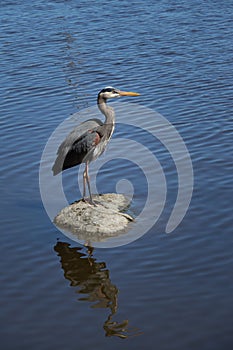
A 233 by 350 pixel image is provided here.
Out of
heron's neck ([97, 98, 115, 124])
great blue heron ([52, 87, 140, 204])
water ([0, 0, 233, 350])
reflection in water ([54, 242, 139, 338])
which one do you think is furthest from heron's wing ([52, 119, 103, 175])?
reflection in water ([54, 242, 139, 338])

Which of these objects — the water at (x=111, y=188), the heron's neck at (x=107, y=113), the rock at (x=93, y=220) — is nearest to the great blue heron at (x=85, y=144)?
the heron's neck at (x=107, y=113)

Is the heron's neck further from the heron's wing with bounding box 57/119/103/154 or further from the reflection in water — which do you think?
the reflection in water

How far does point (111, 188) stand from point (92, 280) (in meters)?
2.96

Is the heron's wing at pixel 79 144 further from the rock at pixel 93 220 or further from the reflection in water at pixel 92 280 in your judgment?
the reflection in water at pixel 92 280

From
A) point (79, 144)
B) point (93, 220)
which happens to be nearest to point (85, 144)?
point (79, 144)

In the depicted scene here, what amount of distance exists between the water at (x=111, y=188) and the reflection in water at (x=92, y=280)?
0.02 meters

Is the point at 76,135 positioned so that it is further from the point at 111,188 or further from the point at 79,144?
the point at 111,188

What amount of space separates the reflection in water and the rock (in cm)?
40

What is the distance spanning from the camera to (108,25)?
24.3 m

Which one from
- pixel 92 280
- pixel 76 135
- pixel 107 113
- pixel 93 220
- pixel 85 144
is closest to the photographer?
pixel 92 280

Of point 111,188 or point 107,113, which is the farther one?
point 111,188

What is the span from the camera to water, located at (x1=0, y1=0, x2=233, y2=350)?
28.3 feet

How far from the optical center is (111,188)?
12.6 meters

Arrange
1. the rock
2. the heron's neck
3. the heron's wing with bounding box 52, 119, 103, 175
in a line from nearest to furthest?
the rock < the heron's wing with bounding box 52, 119, 103, 175 < the heron's neck
